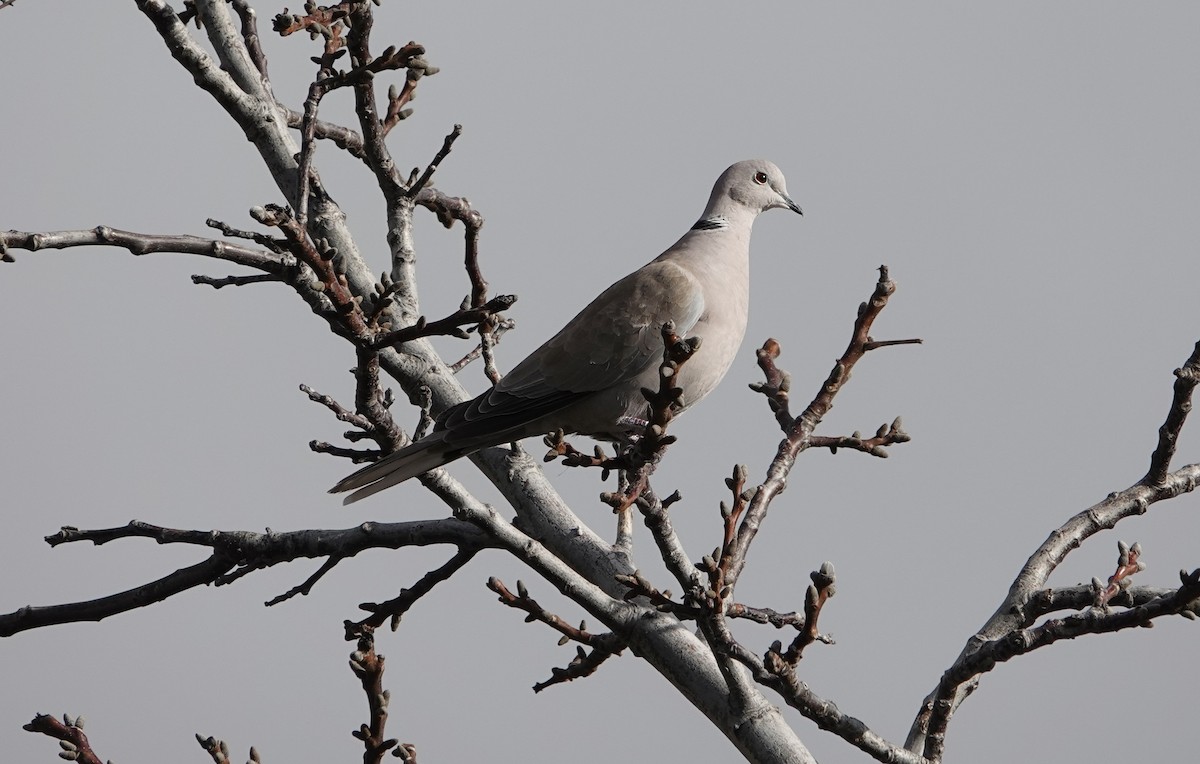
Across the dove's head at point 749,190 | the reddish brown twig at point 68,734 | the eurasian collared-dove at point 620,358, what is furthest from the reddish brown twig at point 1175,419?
the reddish brown twig at point 68,734

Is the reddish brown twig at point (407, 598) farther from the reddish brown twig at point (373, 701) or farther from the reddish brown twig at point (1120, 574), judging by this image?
the reddish brown twig at point (1120, 574)

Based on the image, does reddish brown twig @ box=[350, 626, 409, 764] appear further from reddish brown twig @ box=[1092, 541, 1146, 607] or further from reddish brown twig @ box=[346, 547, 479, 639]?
reddish brown twig @ box=[1092, 541, 1146, 607]

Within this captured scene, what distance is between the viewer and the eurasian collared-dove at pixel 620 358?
159 inches

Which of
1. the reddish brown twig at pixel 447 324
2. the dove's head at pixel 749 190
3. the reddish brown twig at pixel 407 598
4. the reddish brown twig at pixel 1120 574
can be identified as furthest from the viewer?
the dove's head at pixel 749 190

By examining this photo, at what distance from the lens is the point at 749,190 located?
205 inches

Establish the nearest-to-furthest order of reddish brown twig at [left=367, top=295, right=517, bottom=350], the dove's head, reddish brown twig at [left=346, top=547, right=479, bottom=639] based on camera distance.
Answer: reddish brown twig at [left=367, top=295, right=517, bottom=350] < reddish brown twig at [left=346, top=547, right=479, bottom=639] < the dove's head

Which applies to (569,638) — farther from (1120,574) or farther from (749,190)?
(749,190)

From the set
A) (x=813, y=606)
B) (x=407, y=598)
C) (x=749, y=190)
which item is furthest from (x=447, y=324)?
(x=749, y=190)

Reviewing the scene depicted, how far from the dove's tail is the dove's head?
195 centimetres

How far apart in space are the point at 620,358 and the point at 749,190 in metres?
1.27

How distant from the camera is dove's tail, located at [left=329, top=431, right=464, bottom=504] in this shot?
3.51 meters

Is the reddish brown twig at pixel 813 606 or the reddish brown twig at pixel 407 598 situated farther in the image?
the reddish brown twig at pixel 407 598

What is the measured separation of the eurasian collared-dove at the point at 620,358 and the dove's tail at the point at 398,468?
0.14 meters

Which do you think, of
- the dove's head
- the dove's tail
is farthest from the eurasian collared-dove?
the dove's head
